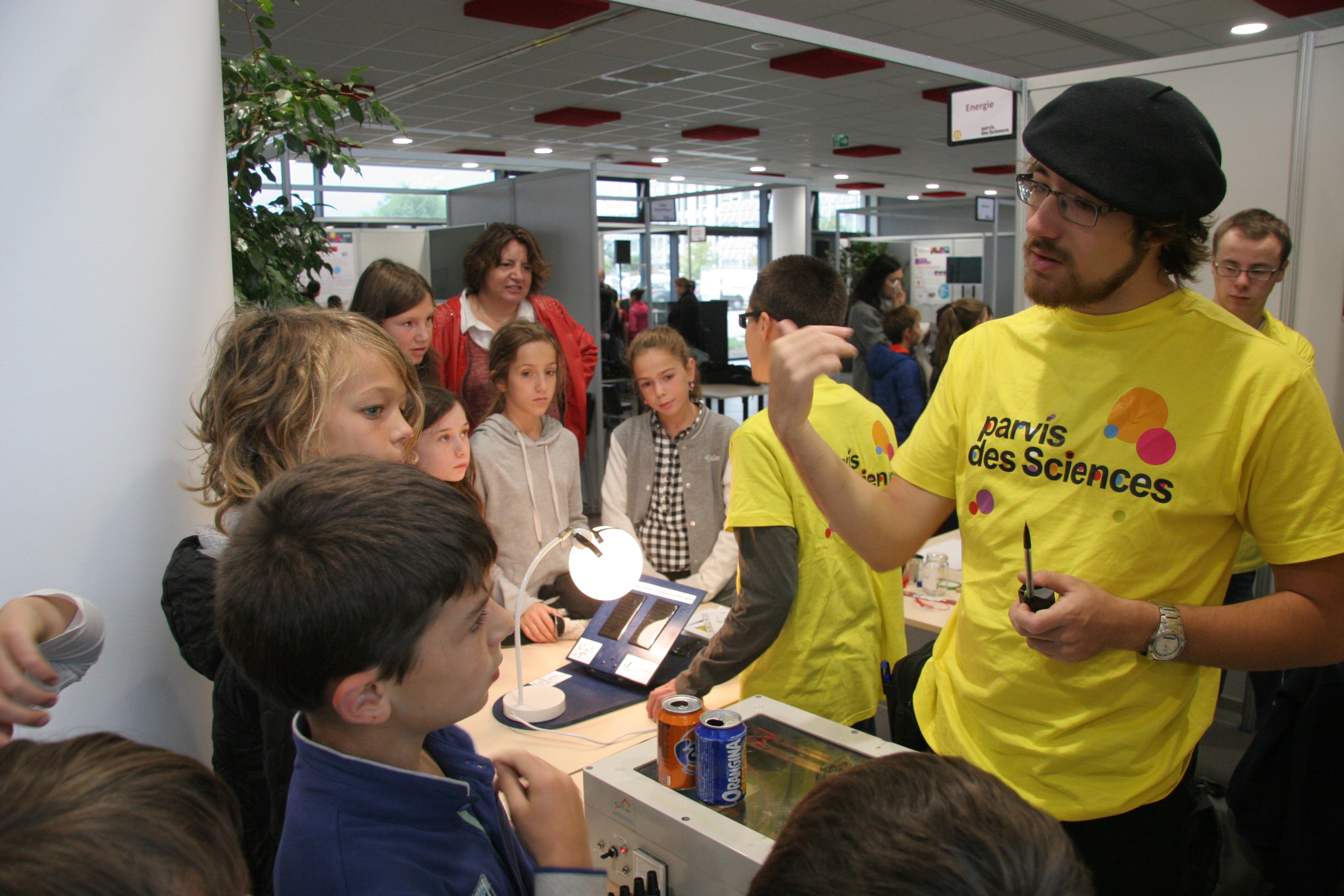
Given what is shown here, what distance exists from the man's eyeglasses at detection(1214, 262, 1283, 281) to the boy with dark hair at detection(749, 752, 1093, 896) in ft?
8.13

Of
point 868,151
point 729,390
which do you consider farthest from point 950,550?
point 868,151

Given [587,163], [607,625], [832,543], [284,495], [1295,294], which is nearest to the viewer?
[284,495]

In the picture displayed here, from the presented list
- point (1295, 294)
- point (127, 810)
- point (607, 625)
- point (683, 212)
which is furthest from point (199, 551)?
point (683, 212)

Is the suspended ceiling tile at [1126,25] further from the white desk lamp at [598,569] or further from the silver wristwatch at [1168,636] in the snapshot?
the silver wristwatch at [1168,636]

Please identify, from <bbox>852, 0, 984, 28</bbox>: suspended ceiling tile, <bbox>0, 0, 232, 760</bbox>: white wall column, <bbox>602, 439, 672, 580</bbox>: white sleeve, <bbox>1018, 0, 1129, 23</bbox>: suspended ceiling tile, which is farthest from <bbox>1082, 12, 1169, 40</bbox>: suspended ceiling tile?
<bbox>0, 0, 232, 760</bbox>: white wall column

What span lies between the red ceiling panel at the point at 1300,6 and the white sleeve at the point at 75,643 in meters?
7.68

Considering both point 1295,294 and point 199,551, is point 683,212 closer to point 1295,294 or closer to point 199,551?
point 1295,294

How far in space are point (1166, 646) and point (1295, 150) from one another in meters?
2.41

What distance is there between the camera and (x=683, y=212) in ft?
58.0

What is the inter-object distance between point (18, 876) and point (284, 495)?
1.40 feet

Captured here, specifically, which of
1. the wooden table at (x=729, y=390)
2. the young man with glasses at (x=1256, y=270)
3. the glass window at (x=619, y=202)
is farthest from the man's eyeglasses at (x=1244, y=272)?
the glass window at (x=619, y=202)

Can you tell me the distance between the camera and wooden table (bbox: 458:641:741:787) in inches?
66.2

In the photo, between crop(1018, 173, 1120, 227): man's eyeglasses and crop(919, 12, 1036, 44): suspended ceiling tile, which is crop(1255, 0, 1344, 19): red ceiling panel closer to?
crop(919, 12, 1036, 44): suspended ceiling tile

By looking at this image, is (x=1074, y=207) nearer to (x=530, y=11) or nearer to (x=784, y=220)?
(x=530, y=11)
